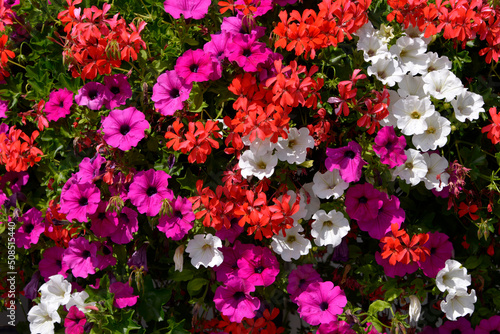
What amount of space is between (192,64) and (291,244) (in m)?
0.75

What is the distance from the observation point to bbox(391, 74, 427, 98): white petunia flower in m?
2.00

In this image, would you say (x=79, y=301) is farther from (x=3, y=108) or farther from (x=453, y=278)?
(x=453, y=278)

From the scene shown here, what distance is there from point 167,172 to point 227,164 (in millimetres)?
229

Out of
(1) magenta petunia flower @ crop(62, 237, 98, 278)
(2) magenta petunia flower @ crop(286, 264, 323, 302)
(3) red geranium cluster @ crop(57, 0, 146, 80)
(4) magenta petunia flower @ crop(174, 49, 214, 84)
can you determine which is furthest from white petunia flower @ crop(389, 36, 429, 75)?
(1) magenta petunia flower @ crop(62, 237, 98, 278)

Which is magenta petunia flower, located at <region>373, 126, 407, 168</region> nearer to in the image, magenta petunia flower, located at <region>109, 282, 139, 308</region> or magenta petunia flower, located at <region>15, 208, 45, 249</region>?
magenta petunia flower, located at <region>109, 282, 139, 308</region>

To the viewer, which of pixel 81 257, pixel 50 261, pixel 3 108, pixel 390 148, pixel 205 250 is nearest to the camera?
pixel 390 148

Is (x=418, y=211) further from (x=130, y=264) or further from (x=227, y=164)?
(x=130, y=264)

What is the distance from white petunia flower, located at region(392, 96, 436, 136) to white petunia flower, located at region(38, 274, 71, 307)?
1.39 metres

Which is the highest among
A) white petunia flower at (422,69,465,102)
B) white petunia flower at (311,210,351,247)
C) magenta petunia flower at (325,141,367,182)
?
white petunia flower at (422,69,465,102)

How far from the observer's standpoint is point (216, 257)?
6.35 ft

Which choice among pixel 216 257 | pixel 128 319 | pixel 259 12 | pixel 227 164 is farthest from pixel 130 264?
pixel 259 12

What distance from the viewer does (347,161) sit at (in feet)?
6.20

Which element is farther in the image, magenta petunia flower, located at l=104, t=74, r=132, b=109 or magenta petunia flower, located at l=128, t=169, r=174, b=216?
magenta petunia flower, located at l=104, t=74, r=132, b=109

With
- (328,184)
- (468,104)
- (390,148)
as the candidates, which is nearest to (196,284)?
(328,184)
